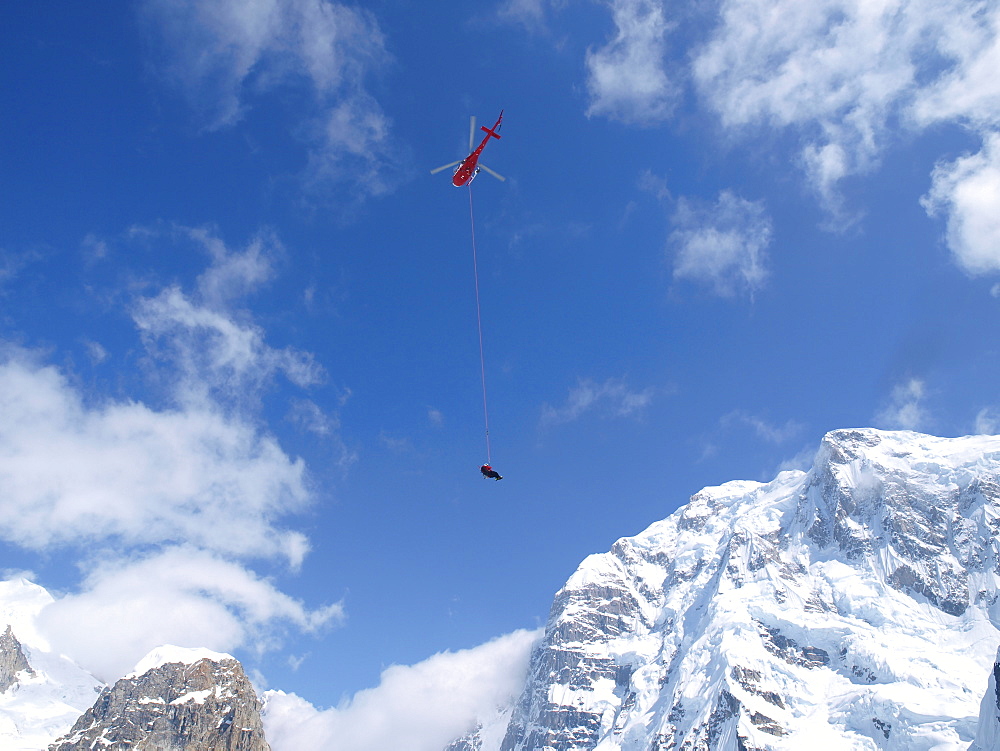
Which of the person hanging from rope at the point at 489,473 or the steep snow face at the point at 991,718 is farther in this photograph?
the steep snow face at the point at 991,718

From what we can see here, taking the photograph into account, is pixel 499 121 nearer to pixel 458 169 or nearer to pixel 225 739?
pixel 458 169

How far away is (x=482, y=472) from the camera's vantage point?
5275 cm

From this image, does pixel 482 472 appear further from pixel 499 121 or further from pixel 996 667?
pixel 996 667

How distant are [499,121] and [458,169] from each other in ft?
18.8

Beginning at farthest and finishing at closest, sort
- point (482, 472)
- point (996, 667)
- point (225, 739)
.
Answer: point (225, 739) < point (996, 667) < point (482, 472)

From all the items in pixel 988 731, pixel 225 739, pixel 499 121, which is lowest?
pixel 988 731

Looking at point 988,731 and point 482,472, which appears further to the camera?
point 988,731

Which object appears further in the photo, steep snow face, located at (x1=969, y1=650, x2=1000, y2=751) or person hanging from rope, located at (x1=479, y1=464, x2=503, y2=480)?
steep snow face, located at (x1=969, y1=650, x2=1000, y2=751)

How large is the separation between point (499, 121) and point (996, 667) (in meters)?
111

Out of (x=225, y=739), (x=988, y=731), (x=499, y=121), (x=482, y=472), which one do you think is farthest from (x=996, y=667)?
(x=225, y=739)

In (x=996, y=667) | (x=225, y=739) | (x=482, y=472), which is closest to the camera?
(x=482, y=472)

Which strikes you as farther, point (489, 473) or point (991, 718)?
point (991, 718)

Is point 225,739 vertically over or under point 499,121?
under

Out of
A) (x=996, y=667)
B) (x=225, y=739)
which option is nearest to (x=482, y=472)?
(x=996, y=667)
